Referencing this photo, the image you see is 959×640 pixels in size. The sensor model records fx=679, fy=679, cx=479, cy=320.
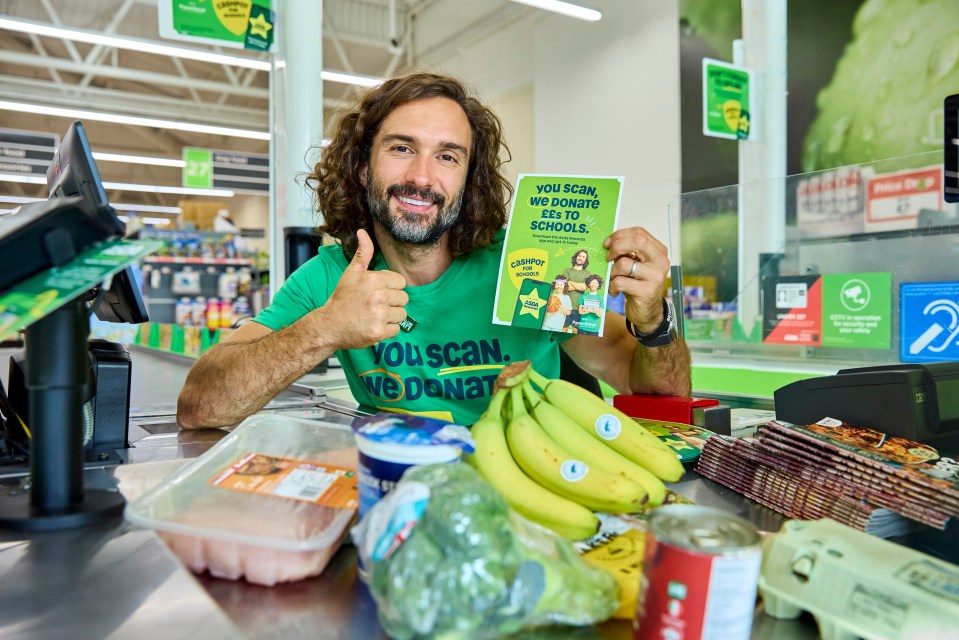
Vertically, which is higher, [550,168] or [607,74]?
[607,74]

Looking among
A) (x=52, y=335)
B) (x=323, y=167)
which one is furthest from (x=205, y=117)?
(x=52, y=335)

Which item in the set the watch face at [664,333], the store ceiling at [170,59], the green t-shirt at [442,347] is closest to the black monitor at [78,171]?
the green t-shirt at [442,347]

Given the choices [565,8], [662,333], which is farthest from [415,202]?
[565,8]

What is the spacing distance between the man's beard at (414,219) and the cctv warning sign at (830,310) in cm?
185

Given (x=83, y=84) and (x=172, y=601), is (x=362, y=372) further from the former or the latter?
(x=83, y=84)

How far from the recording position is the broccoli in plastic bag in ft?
1.78

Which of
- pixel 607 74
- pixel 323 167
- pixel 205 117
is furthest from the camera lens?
pixel 205 117

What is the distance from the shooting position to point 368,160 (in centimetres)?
220

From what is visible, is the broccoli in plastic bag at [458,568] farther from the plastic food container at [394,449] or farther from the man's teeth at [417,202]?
the man's teeth at [417,202]

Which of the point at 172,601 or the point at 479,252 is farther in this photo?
the point at 479,252

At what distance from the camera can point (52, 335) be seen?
2.70ft

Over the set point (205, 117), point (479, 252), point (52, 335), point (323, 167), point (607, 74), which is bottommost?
point (52, 335)

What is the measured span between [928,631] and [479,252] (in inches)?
63.1

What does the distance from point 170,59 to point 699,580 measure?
13.3 m
